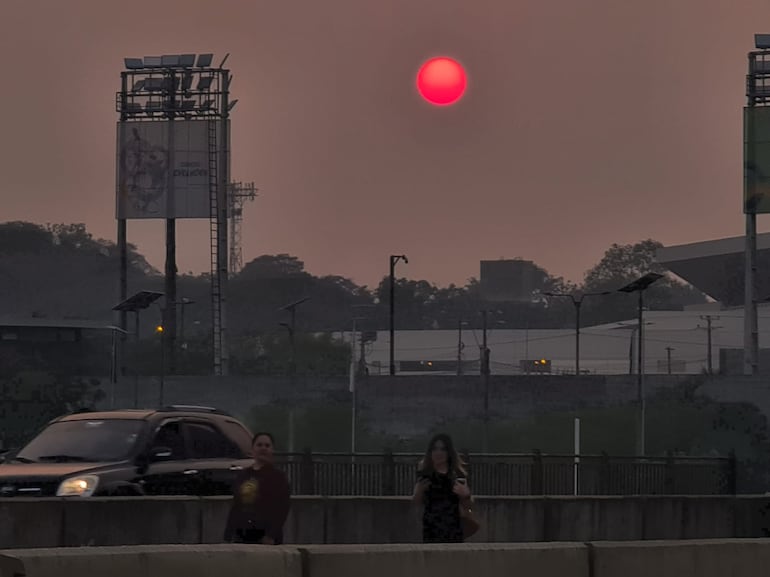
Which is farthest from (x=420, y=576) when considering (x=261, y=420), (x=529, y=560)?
(x=261, y=420)

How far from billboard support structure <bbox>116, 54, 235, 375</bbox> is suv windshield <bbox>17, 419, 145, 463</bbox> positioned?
9498cm

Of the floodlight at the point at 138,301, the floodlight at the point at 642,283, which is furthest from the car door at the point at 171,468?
the floodlight at the point at 642,283

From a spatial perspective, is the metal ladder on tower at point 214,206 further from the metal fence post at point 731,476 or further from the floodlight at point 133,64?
the metal fence post at point 731,476

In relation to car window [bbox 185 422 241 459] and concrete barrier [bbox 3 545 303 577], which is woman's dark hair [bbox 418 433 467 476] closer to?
concrete barrier [bbox 3 545 303 577]

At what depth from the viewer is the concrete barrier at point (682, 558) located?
34.7 ft

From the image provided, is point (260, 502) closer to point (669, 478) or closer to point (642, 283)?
point (669, 478)

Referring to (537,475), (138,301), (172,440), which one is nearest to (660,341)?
(138,301)

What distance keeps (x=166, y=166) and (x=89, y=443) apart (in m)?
98.0

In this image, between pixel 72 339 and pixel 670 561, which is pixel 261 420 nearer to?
pixel 72 339

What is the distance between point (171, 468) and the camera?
19.5 m

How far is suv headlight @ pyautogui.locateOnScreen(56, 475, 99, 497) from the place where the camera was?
726 inches

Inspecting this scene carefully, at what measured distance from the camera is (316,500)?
21.7m

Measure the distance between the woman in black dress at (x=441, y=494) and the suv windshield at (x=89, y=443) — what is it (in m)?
5.26

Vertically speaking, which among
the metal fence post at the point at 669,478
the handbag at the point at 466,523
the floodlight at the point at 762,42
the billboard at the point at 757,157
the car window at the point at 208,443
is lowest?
the metal fence post at the point at 669,478
